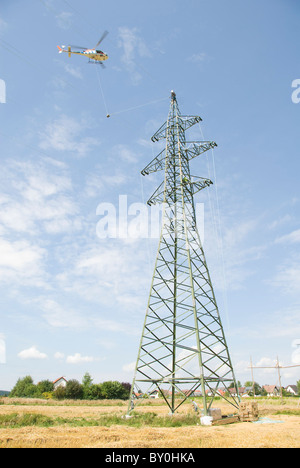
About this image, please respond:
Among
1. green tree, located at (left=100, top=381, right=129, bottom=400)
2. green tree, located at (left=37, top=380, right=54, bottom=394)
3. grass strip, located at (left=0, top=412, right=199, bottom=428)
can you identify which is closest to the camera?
grass strip, located at (left=0, top=412, right=199, bottom=428)

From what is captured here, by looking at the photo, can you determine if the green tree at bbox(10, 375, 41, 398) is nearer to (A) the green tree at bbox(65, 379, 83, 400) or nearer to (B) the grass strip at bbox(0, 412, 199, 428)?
(A) the green tree at bbox(65, 379, 83, 400)

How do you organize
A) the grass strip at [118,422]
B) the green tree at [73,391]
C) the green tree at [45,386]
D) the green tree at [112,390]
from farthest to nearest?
the green tree at [45,386] < the green tree at [112,390] < the green tree at [73,391] < the grass strip at [118,422]

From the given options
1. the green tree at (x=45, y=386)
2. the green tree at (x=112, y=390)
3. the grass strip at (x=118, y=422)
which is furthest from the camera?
the green tree at (x=45, y=386)

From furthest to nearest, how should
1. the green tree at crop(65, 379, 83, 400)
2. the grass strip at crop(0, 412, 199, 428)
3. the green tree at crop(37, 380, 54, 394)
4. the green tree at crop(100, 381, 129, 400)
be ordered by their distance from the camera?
the green tree at crop(37, 380, 54, 394) → the green tree at crop(100, 381, 129, 400) → the green tree at crop(65, 379, 83, 400) → the grass strip at crop(0, 412, 199, 428)

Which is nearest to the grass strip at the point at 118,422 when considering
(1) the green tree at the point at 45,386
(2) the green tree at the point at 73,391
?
(2) the green tree at the point at 73,391

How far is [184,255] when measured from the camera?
805 inches

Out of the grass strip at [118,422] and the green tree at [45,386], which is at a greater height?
the grass strip at [118,422]

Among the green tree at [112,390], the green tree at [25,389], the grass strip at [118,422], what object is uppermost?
the grass strip at [118,422]

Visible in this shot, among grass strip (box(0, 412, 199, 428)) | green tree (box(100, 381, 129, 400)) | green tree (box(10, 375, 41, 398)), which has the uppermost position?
grass strip (box(0, 412, 199, 428))

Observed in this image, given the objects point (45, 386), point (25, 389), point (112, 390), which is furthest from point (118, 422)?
point (25, 389)

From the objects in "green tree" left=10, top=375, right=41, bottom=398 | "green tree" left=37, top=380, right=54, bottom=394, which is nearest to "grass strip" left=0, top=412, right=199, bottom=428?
"green tree" left=10, top=375, right=41, bottom=398

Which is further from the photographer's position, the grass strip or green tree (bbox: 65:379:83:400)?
green tree (bbox: 65:379:83:400)

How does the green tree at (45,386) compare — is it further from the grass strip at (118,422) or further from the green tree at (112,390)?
the grass strip at (118,422)
